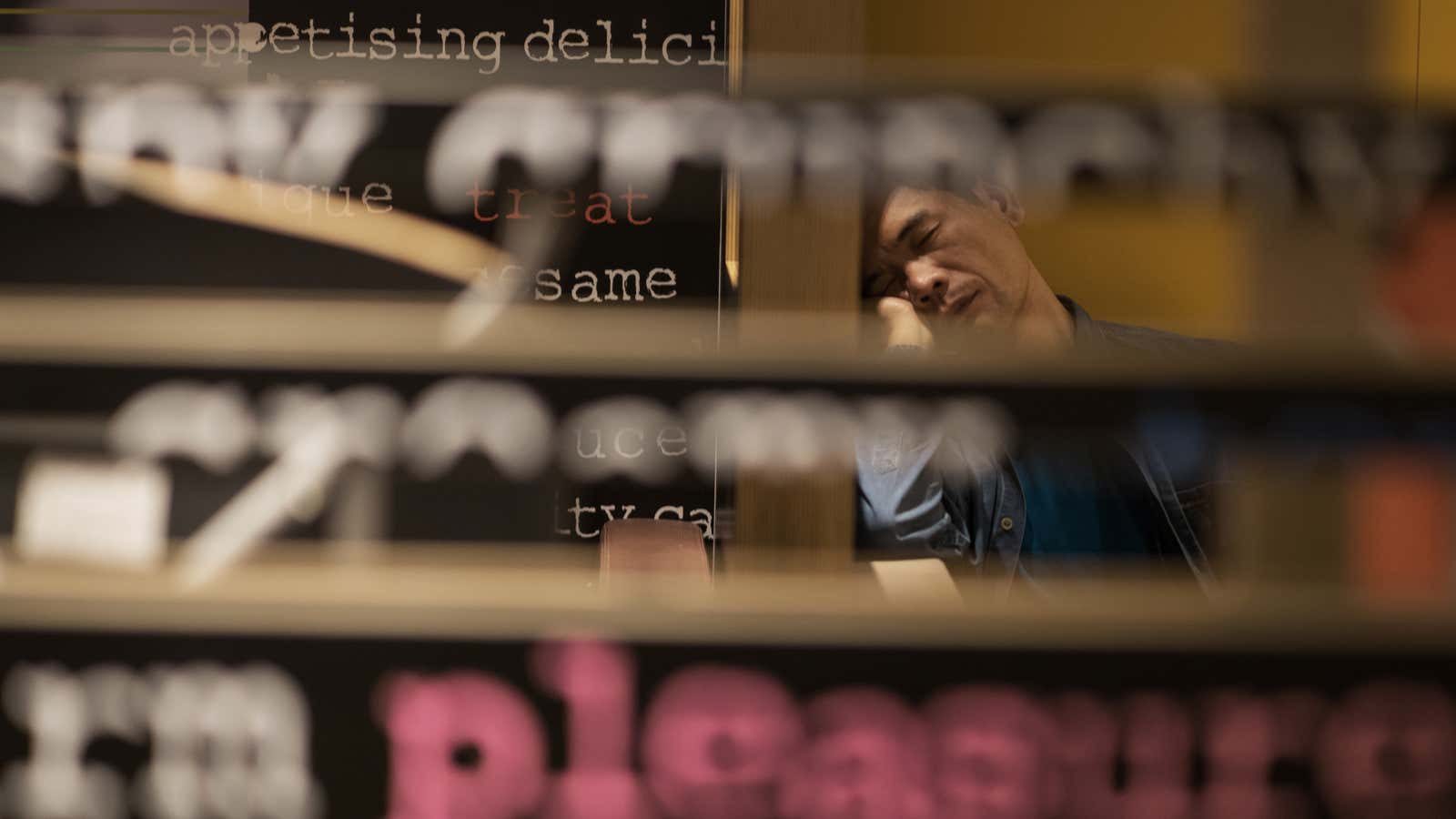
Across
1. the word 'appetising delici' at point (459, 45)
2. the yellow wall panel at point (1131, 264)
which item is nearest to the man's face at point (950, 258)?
the word 'appetising delici' at point (459, 45)

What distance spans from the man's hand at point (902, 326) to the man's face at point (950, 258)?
1 centimetres

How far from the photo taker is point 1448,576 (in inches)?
25.2

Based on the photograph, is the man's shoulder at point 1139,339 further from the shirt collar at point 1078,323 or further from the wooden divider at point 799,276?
the wooden divider at point 799,276

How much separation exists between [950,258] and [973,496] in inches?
16.1

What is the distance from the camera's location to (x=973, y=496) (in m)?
1.32

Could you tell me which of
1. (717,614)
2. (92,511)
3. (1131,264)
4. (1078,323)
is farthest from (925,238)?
(1131,264)

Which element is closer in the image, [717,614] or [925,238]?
[717,614]

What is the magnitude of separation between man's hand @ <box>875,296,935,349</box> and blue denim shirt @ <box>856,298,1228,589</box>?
0.15 ft

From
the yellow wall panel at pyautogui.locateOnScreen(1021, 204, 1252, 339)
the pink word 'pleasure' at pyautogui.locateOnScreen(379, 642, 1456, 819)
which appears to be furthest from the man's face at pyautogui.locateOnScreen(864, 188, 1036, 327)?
the yellow wall panel at pyautogui.locateOnScreen(1021, 204, 1252, 339)

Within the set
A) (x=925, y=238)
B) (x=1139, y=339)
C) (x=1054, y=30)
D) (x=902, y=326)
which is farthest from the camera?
(x=1054, y=30)

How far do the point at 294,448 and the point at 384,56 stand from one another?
211 millimetres

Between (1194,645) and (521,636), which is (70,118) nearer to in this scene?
(521,636)

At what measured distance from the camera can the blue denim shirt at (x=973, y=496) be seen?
0.75 metres

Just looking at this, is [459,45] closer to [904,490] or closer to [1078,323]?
[904,490]
